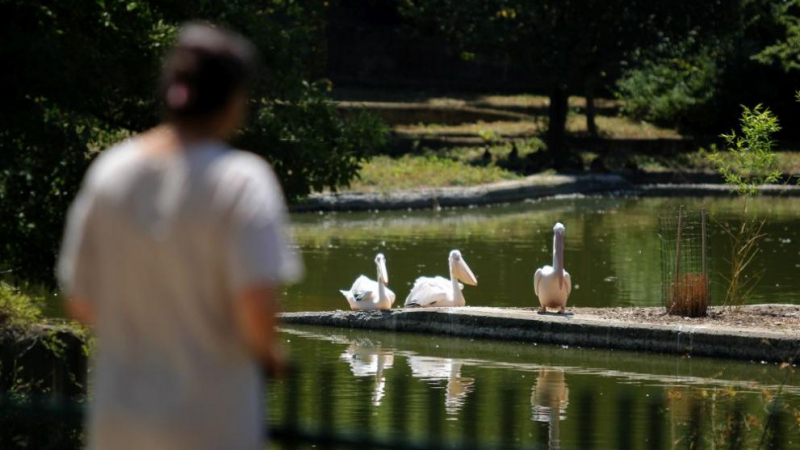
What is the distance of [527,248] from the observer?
25.9 metres

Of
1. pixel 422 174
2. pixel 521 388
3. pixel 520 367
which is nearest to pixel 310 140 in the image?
pixel 521 388

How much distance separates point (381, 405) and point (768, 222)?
766 inches

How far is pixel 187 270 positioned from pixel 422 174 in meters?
32.1

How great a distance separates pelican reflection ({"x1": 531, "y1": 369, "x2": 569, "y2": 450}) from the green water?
0.07 feet

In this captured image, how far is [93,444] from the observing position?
13.0ft

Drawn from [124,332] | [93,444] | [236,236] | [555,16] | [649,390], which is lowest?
[649,390]

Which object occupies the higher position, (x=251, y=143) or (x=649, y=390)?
(x=251, y=143)

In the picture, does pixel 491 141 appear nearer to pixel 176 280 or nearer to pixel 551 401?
pixel 551 401

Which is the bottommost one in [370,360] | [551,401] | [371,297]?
[551,401]

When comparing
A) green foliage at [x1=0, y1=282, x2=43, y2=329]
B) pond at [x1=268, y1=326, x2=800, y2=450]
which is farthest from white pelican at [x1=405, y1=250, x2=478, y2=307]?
green foliage at [x1=0, y1=282, x2=43, y2=329]

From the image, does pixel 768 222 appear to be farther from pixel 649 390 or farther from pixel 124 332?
pixel 124 332

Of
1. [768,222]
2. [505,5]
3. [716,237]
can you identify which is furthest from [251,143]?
[505,5]

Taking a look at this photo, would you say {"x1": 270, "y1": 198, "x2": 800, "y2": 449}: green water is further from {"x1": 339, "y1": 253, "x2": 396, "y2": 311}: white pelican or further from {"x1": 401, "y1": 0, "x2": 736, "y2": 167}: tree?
{"x1": 401, "y1": 0, "x2": 736, "y2": 167}: tree

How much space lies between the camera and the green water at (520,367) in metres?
11.1
